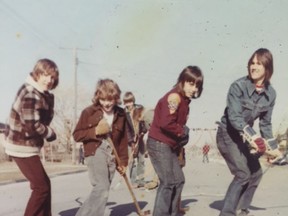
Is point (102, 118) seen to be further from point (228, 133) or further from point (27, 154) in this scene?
point (228, 133)

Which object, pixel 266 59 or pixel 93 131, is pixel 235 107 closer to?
pixel 266 59

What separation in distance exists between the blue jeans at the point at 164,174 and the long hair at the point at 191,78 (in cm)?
56

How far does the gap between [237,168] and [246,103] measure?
25.1 inches

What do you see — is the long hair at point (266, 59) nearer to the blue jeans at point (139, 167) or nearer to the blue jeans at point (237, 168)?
the blue jeans at point (237, 168)

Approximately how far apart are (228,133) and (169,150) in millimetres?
746

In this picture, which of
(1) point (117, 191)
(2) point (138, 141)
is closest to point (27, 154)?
(1) point (117, 191)

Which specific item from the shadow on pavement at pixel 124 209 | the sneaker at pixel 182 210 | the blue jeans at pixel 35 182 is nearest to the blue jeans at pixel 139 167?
the shadow on pavement at pixel 124 209

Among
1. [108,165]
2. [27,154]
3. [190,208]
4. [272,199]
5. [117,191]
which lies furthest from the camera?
[117,191]

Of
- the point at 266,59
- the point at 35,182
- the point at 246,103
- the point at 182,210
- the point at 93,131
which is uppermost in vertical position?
the point at 266,59

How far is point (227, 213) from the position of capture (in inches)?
193

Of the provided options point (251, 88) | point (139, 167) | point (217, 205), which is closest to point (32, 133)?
point (251, 88)

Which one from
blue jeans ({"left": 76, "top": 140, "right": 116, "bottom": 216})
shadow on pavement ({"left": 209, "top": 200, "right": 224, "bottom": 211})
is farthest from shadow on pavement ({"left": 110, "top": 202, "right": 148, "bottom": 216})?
blue jeans ({"left": 76, "top": 140, "right": 116, "bottom": 216})

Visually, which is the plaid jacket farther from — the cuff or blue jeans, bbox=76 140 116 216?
the cuff

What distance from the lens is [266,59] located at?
500 cm
